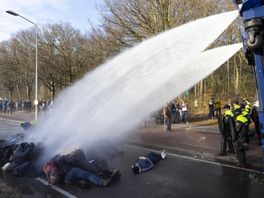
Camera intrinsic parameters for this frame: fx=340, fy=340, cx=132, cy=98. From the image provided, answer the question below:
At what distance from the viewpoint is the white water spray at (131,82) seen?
8.61 m

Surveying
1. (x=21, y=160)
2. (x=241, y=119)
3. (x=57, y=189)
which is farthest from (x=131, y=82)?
(x=57, y=189)

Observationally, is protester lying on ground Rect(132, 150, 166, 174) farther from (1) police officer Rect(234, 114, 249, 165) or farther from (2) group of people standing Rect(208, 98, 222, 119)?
(2) group of people standing Rect(208, 98, 222, 119)

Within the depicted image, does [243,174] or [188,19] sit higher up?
[188,19]

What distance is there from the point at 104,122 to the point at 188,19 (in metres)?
12.7

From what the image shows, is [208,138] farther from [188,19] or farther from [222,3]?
[222,3]

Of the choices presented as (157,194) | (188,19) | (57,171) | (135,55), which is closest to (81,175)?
(57,171)

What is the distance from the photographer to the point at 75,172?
750 centimetres

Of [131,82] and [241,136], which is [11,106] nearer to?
[131,82]

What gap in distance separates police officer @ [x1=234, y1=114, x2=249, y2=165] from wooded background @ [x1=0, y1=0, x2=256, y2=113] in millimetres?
1113

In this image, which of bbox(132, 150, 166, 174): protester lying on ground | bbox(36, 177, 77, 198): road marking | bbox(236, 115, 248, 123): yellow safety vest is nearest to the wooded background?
bbox(236, 115, 248, 123): yellow safety vest

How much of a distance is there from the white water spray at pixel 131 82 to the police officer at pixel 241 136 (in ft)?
5.71

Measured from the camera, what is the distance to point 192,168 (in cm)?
895

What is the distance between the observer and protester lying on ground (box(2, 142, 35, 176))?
8250mm

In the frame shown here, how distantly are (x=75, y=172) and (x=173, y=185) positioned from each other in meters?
2.16
